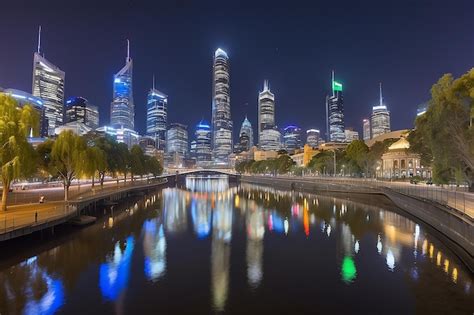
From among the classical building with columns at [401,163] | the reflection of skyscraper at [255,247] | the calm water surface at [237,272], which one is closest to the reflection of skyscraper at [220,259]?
the calm water surface at [237,272]

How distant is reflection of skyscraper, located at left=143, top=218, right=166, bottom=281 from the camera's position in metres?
25.6

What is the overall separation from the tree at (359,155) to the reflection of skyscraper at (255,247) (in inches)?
2557

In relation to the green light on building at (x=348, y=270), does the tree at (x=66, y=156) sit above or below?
above

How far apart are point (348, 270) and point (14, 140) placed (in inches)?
1259

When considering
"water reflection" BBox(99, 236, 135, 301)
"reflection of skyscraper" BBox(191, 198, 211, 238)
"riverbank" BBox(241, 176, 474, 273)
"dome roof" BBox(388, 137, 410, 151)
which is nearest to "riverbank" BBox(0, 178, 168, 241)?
"water reflection" BBox(99, 236, 135, 301)

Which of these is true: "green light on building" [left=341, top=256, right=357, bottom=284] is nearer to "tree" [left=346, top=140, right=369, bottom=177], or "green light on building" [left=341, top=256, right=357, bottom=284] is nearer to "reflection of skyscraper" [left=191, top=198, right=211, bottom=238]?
"reflection of skyscraper" [left=191, top=198, right=211, bottom=238]

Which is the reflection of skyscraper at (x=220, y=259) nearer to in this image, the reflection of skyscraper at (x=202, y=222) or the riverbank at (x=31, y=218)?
the reflection of skyscraper at (x=202, y=222)

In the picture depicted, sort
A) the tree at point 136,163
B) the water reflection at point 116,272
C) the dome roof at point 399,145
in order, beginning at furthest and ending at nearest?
the dome roof at point 399,145 → the tree at point 136,163 → the water reflection at point 116,272

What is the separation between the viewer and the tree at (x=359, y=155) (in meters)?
111

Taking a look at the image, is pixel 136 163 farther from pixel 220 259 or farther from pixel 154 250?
pixel 220 259

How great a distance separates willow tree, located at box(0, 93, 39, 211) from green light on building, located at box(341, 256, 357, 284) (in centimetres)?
3032

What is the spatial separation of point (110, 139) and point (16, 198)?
31171 millimetres

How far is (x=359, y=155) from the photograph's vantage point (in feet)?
370

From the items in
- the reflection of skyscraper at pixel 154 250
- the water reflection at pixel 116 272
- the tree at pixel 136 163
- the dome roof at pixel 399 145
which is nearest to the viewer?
the water reflection at pixel 116 272
